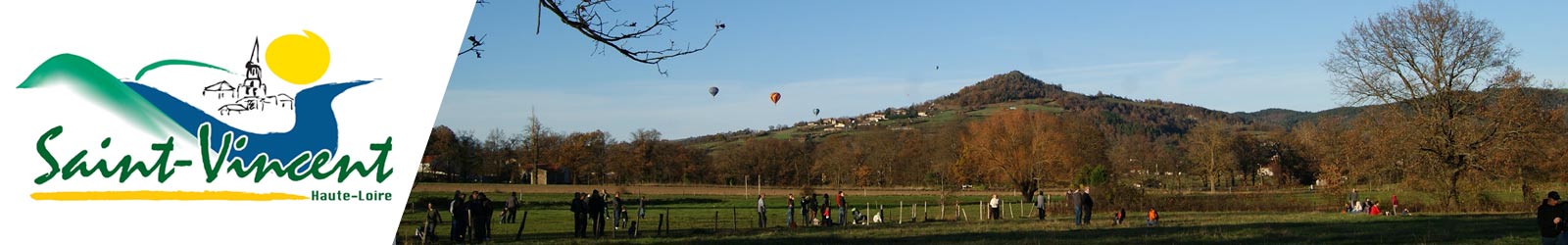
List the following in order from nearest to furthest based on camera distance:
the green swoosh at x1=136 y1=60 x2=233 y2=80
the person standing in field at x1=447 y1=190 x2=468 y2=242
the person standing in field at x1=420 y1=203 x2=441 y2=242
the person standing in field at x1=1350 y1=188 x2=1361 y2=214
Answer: the green swoosh at x1=136 y1=60 x2=233 y2=80
the person standing in field at x1=447 y1=190 x2=468 y2=242
the person standing in field at x1=420 y1=203 x2=441 y2=242
the person standing in field at x1=1350 y1=188 x2=1361 y2=214

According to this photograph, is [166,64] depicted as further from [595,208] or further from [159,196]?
[595,208]

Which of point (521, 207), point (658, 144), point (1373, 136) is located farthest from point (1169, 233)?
point (658, 144)

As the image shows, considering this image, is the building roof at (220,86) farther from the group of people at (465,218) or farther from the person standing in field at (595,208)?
the person standing in field at (595,208)

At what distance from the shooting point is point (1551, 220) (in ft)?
45.7

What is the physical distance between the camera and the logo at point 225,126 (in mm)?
4590

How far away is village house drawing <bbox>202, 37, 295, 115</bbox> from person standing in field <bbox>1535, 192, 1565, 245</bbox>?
1450cm

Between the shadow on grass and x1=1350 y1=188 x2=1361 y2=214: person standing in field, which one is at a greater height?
x1=1350 y1=188 x2=1361 y2=214: person standing in field

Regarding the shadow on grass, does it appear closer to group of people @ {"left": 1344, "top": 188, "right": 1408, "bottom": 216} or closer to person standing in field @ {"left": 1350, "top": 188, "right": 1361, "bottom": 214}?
group of people @ {"left": 1344, "top": 188, "right": 1408, "bottom": 216}

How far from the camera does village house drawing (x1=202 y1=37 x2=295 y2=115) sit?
4.76 meters

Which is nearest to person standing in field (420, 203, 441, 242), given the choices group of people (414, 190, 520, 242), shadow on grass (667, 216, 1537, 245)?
group of people (414, 190, 520, 242)

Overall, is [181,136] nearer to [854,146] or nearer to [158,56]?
[158,56]

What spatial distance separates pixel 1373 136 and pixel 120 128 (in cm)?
4130

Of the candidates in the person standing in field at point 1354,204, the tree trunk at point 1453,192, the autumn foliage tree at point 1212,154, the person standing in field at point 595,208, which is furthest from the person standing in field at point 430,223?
the autumn foliage tree at point 1212,154

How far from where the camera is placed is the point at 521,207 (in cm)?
4938
